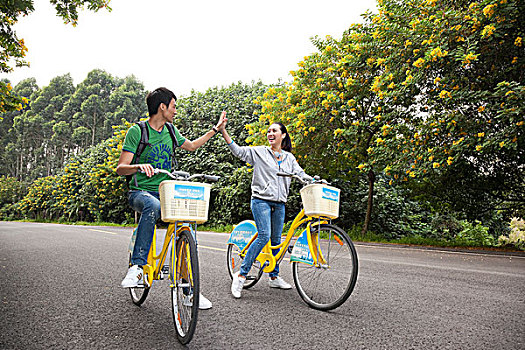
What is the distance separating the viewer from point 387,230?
52.3 ft

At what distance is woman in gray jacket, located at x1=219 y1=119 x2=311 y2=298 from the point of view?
456 cm

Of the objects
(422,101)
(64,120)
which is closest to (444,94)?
(422,101)

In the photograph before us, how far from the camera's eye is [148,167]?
3.35 meters

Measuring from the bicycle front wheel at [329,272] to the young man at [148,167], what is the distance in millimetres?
1084

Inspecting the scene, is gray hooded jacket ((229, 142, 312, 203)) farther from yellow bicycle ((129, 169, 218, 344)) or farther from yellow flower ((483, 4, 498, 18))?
yellow flower ((483, 4, 498, 18))

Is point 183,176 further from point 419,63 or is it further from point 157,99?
point 419,63

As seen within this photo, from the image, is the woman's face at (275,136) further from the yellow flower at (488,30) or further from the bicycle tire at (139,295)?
the yellow flower at (488,30)

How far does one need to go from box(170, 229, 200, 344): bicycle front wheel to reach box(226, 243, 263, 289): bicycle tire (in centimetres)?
175

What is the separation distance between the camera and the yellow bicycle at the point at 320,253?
3889 millimetres

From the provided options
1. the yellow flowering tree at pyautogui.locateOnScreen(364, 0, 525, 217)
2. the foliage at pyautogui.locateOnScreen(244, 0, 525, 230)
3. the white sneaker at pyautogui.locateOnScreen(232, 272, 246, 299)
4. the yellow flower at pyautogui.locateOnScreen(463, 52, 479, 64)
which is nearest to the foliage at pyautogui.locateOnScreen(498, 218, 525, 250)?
the foliage at pyautogui.locateOnScreen(244, 0, 525, 230)

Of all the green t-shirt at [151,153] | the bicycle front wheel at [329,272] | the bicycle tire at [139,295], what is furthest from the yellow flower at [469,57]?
the bicycle tire at [139,295]

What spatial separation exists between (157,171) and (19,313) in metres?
1.97

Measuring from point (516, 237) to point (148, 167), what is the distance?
484 inches

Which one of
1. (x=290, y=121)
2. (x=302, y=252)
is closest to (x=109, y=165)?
(x=290, y=121)
